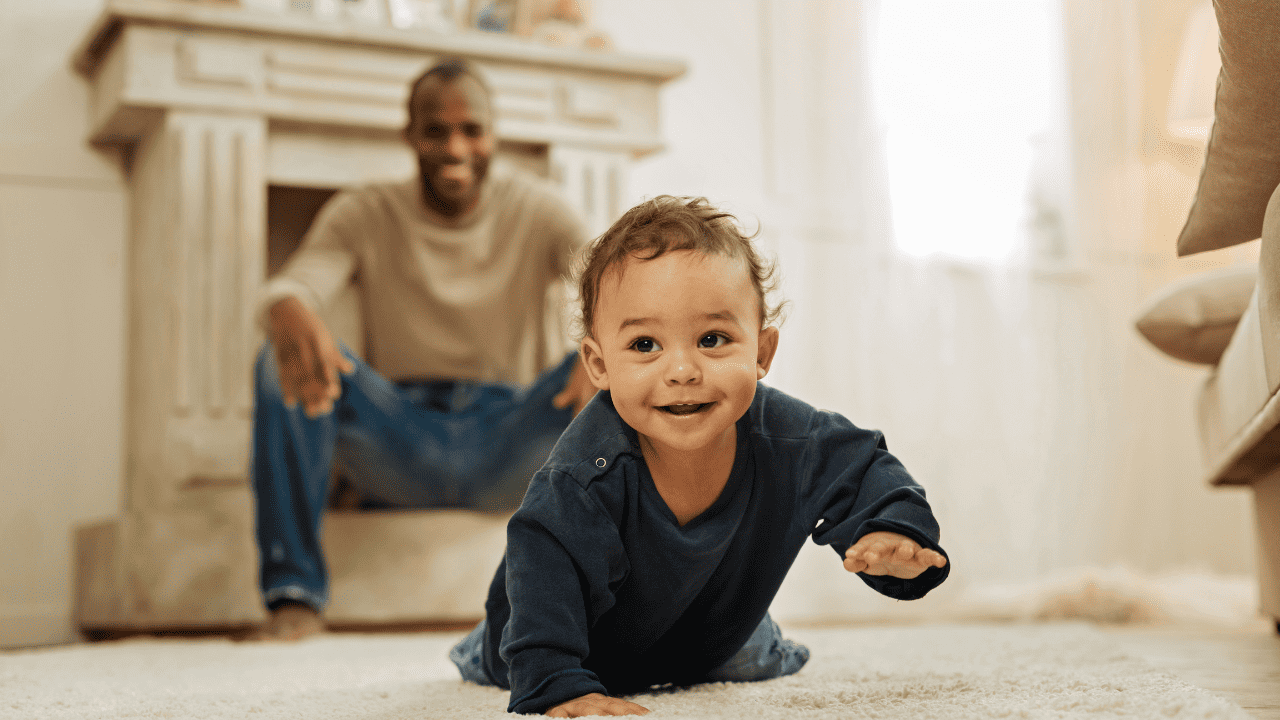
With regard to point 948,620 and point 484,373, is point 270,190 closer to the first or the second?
point 484,373

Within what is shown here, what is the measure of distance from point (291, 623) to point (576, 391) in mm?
540

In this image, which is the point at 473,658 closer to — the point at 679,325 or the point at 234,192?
the point at 679,325

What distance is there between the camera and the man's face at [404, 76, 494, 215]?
70.0 inches

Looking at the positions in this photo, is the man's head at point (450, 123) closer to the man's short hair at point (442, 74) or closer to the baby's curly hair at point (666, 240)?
the man's short hair at point (442, 74)

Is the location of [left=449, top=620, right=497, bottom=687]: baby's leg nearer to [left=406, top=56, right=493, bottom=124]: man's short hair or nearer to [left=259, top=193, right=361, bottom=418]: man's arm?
[left=259, top=193, right=361, bottom=418]: man's arm

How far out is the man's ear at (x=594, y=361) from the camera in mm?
871

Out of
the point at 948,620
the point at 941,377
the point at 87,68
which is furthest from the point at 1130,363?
the point at 87,68

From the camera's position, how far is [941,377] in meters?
2.72

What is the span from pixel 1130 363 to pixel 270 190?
7.00 ft

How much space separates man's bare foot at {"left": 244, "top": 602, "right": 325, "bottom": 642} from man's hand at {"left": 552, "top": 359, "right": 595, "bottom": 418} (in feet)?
1.58

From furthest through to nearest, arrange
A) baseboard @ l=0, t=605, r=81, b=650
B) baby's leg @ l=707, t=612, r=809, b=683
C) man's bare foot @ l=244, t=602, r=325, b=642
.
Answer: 1. baseboard @ l=0, t=605, r=81, b=650
2. man's bare foot @ l=244, t=602, r=325, b=642
3. baby's leg @ l=707, t=612, r=809, b=683

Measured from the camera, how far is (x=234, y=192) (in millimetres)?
1908

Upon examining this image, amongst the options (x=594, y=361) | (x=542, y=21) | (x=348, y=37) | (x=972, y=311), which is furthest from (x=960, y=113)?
(x=594, y=361)

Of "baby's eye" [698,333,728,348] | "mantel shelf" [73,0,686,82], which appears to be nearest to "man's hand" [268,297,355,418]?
"mantel shelf" [73,0,686,82]
